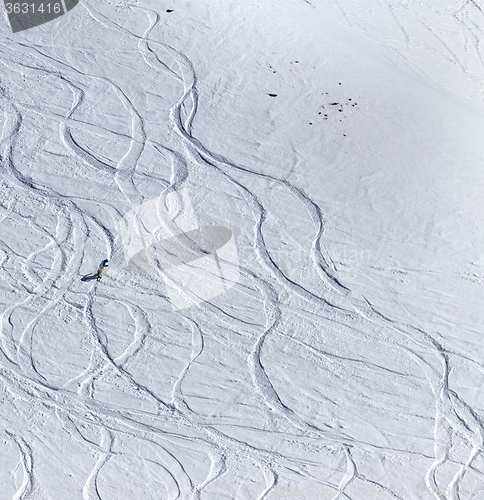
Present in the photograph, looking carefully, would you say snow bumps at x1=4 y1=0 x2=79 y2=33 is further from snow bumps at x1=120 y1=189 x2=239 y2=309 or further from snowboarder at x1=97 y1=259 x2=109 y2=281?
snowboarder at x1=97 y1=259 x2=109 y2=281

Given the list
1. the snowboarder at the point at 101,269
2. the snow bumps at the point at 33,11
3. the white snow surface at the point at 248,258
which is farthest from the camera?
the snow bumps at the point at 33,11

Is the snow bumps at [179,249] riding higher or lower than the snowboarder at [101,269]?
higher

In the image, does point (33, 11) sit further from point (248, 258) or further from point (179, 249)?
point (248, 258)

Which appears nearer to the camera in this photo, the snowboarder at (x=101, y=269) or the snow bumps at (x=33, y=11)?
the snowboarder at (x=101, y=269)

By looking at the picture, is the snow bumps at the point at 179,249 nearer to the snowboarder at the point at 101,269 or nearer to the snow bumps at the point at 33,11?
the snowboarder at the point at 101,269

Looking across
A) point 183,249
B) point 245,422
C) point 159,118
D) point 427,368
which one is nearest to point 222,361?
point 245,422

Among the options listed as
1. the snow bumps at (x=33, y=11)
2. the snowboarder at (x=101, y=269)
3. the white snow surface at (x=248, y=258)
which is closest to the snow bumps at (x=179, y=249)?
the white snow surface at (x=248, y=258)
